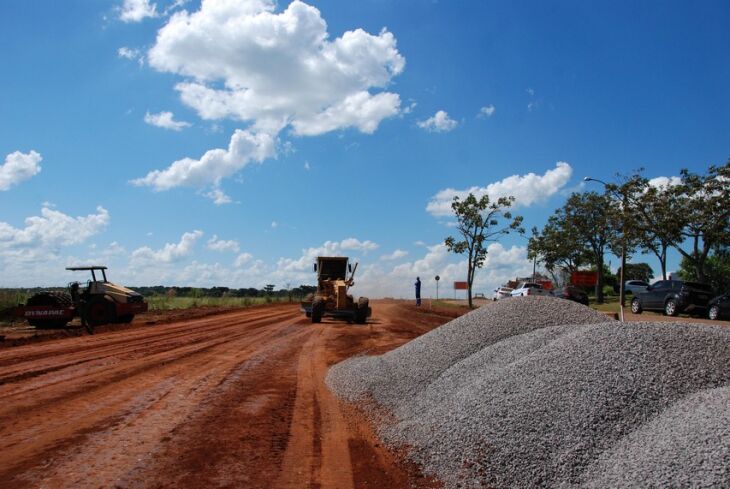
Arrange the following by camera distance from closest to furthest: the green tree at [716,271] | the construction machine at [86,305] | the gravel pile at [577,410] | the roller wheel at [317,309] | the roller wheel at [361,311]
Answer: the gravel pile at [577,410] → the construction machine at [86,305] → the roller wheel at [317,309] → the roller wheel at [361,311] → the green tree at [716,271]

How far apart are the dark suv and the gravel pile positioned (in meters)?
19.6

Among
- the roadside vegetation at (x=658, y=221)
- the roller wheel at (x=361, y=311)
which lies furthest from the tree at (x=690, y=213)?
the roller wheel at (x=361, y=311)

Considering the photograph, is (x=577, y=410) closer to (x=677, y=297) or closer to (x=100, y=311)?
(x=100, y=311)

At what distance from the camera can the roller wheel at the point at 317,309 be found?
2486 centimetres

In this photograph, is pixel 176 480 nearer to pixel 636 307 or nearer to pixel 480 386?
pixel 480 386

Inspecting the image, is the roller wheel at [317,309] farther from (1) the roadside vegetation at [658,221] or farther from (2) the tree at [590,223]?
(2) the tree at [590,223]

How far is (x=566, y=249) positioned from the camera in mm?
52750

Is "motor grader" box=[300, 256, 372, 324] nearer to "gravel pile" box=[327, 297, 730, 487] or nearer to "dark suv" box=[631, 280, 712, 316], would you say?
"dark suv" box=[631, 280, 712, 316]

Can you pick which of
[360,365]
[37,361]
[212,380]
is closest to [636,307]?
[360,365]

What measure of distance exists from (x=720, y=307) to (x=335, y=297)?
16393 mm

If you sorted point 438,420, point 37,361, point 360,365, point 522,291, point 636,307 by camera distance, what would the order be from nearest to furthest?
point 438,420 → point 360,365 → point 37,361 → point 636,307 → point 522,291

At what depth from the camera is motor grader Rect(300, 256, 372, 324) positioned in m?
25.1

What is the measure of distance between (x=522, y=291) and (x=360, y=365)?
28.7 meters

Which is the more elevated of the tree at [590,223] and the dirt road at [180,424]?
the tree at [590,223]
